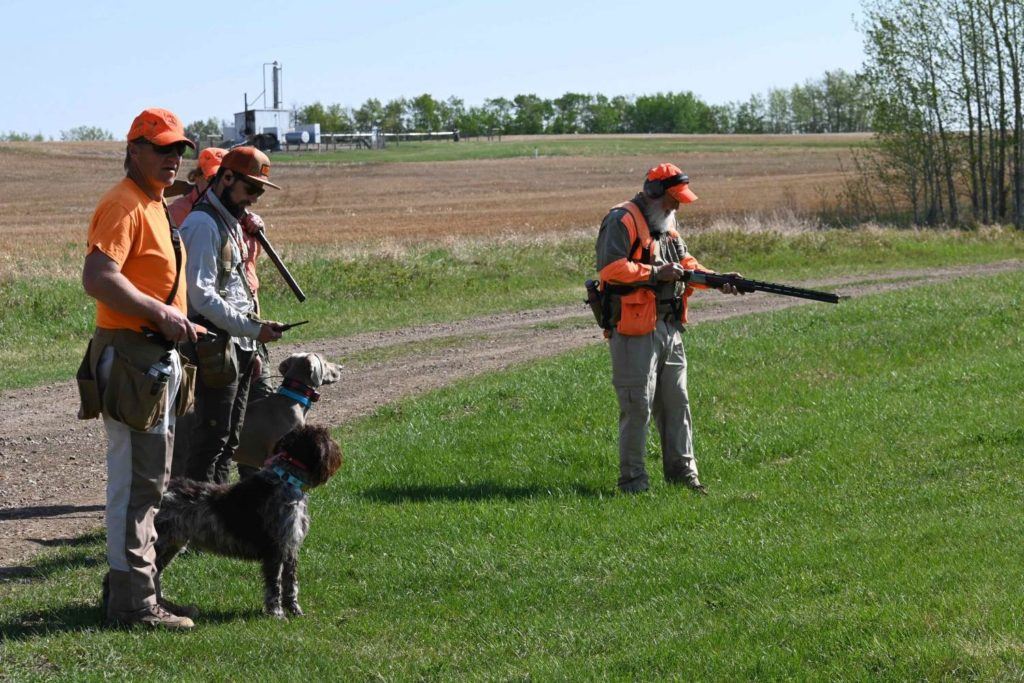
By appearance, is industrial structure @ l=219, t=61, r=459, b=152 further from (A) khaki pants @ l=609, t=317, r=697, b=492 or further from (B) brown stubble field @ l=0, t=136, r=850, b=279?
(A) khaki pants @ l=609, t=317, r=697, b=492

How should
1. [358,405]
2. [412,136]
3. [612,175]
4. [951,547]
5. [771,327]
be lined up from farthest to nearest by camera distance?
[412,136]
[612,175]
[771,327]
[358,405]
[951,547]

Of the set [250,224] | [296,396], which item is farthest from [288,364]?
[250,224]

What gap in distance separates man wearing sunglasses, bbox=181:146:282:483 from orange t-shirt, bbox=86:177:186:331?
80 cm

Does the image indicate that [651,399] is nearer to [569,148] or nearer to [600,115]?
[569,148]

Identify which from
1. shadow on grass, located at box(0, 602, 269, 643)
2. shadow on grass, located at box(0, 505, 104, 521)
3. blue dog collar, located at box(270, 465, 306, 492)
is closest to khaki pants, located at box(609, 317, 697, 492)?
blue dog collar, located at box(270, 465, 306, 492)

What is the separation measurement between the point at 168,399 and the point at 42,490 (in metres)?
4.37

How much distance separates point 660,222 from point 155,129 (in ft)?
13.3

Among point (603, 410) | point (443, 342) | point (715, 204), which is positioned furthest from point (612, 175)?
point (603, 410)

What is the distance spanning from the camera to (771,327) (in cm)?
1642

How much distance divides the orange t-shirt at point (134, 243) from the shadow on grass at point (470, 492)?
11.7ft

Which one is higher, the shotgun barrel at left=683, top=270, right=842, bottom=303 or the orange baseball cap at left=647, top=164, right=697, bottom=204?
the orange baseball cap at left=647, top=164, right=697, bottom=204

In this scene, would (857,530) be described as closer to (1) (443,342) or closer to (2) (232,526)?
(2) (232,526)

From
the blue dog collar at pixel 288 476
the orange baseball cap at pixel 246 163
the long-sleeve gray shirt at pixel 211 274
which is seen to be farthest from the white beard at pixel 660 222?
the blue dog collar at pixel 288 476

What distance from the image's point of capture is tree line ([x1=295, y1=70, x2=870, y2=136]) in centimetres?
15400
